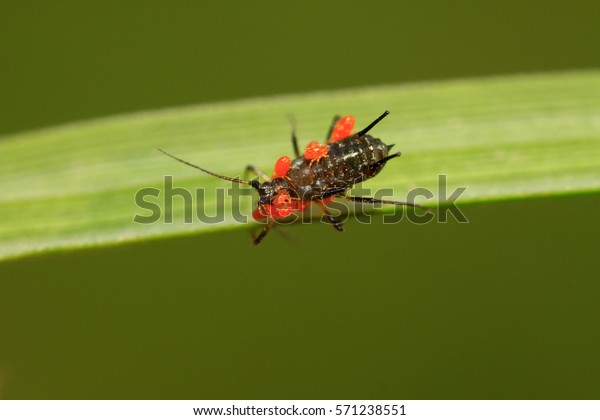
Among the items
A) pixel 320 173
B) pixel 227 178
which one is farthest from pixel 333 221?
pixel 227 178

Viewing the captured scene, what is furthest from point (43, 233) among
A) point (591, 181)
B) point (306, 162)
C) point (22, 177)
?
point (591, 181)

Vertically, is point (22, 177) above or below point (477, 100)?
below

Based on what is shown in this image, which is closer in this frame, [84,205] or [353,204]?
[84,205]

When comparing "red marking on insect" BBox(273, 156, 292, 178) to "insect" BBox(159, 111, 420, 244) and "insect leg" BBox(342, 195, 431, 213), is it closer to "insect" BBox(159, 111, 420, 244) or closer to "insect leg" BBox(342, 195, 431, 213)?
"insect" BBox(159, 111, 420, 244)

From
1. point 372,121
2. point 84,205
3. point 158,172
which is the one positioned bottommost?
point 84,205

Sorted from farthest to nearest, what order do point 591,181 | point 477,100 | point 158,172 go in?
1. point 477,100
2. point 158,172
3. point 591,181

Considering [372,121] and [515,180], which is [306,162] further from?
[515,180]
